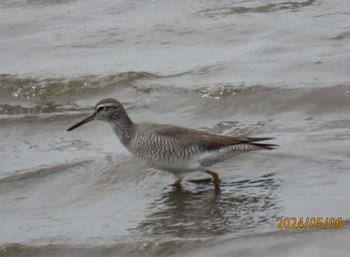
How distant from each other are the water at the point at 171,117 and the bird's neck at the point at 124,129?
42cm

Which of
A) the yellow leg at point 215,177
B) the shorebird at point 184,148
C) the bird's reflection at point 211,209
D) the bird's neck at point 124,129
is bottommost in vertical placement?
the bird's reflection at point 211,209

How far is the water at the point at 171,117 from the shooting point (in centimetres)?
809

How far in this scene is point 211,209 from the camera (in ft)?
28.8

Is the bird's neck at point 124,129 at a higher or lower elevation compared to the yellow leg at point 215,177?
higher

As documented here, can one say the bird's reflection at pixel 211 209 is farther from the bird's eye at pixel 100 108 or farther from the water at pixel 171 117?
the bird's eye at pixel 100 108

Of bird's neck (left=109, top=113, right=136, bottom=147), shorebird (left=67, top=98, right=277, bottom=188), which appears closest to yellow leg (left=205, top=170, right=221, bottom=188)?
shorebird (left=67, top=98, right=277, bottom=188)

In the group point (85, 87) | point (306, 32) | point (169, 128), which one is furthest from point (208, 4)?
point (169, 128)

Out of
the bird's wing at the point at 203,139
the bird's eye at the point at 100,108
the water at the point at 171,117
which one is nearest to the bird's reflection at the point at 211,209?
the water at the point at 171,117

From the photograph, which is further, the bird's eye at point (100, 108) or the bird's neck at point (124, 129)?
the bird's eye at point (100, 108)
